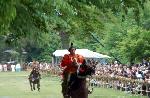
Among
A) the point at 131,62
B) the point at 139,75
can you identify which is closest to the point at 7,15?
the point at 139,75

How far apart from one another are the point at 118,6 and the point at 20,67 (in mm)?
78880

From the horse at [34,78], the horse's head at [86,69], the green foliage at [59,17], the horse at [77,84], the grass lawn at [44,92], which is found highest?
the green foliage at [59,17]

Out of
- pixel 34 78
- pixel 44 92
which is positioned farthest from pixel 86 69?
pixel 34 78

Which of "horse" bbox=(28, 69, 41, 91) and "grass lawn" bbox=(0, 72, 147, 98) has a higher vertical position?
"horse" bbox=(28, 69, 41, 91)

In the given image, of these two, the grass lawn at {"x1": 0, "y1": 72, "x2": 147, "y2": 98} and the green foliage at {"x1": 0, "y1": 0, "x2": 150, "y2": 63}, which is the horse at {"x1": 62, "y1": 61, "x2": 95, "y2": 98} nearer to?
the green foliage at {"x1": 0, "y1": 0, "x2": 150, "y2": 63}

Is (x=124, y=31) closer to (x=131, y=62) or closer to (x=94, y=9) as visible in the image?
(x=131, y=62)

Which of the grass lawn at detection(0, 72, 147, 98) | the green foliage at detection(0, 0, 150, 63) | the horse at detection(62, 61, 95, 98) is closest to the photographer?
the green foliage at detection(0, 0, 150, 63)

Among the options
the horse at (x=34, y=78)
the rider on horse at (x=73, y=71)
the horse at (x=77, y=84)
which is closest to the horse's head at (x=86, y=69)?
the horse at (x=77, y=84)

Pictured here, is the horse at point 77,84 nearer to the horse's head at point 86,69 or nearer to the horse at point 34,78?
the horse's head at point 86,69

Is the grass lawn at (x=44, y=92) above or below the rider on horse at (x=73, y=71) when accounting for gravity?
below

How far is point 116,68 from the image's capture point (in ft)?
127

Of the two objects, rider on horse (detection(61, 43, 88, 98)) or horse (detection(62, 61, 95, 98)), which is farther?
rider on horse (detection(61, 43, 88, 98))

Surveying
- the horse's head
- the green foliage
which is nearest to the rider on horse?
the horse's head

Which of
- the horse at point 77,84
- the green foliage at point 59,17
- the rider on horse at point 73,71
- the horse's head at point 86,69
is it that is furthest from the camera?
the rider on horse at point 73,71
